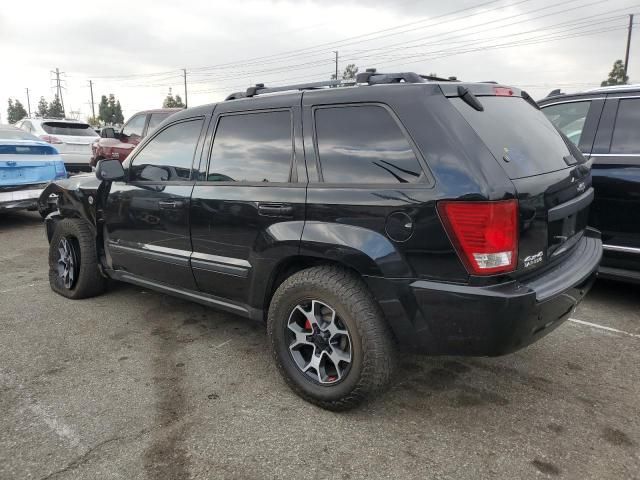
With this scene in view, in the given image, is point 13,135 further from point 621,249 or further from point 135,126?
point 621,249

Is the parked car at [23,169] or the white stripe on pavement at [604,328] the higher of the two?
the parked car at [23,169]

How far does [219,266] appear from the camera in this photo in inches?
130

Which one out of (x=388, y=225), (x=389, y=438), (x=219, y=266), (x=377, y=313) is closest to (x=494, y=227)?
(x=388, y=225)

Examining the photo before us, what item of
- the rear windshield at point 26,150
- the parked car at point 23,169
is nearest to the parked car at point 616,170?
the parked car at point 23,169

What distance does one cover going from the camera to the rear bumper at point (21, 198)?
7453mm

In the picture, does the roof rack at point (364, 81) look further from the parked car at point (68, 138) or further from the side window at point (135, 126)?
the parked car at point (68, 138)

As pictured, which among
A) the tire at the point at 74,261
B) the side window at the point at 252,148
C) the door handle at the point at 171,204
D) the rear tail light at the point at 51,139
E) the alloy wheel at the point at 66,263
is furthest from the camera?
the rear tail light at the point at 51,139

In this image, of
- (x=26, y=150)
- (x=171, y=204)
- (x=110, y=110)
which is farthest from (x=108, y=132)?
(x=110, y=110)

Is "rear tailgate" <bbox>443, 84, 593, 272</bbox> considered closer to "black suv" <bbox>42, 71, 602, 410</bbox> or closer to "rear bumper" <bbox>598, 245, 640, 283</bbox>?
"black suv" <bbox>42, 71, 602, 410</bbox>

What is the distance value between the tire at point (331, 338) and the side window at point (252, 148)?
0.69 meters

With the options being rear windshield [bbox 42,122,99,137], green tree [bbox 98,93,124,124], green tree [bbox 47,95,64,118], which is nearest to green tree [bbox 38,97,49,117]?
green tree [bbox 47,95,64,118]

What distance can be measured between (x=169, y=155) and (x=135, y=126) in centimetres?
865

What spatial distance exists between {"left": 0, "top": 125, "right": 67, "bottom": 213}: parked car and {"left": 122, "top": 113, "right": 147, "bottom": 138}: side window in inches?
131

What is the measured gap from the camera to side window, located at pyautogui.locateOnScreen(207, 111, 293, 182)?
3035mm
